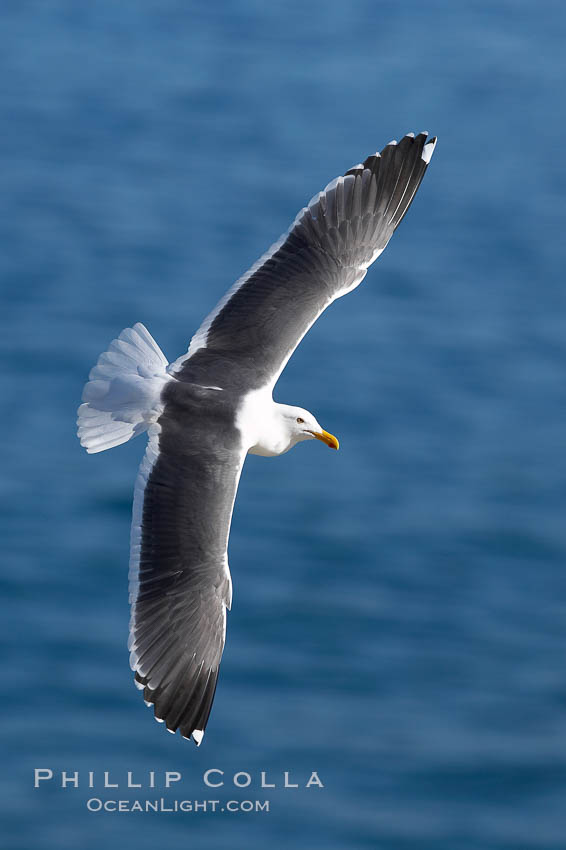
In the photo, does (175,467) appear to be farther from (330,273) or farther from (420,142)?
(420,142)

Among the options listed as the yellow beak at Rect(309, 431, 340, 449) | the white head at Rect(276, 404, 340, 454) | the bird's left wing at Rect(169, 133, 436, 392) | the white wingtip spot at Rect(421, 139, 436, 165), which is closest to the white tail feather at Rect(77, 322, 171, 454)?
the bird's left wing at Rect(169, 133, 436, 392)

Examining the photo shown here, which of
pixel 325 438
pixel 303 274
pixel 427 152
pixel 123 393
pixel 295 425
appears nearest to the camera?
pixel 123 393

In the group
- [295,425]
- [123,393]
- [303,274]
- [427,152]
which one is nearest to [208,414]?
[123,393]

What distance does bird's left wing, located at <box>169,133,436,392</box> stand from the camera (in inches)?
339

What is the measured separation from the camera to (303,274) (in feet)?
30.0

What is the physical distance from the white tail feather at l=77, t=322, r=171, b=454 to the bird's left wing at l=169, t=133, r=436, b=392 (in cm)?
16

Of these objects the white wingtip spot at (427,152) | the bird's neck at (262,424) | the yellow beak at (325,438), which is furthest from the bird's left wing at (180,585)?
the white wingtip spot at (427,152)

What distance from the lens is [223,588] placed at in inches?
308

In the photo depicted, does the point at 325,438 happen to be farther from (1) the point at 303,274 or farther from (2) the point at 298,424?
(1) the point at 303,274

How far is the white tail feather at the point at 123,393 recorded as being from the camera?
8.20 meters

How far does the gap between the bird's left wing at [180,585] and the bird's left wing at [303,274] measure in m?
0.71

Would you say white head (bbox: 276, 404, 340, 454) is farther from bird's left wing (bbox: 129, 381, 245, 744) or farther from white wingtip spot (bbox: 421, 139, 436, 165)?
white wingtip spot (bbox: 421, 139, 436, 165)

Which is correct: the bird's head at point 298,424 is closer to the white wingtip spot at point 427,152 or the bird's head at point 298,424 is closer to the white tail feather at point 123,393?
the white tail feather at point 123,393

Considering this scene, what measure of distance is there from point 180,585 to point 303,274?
2.14 metres
